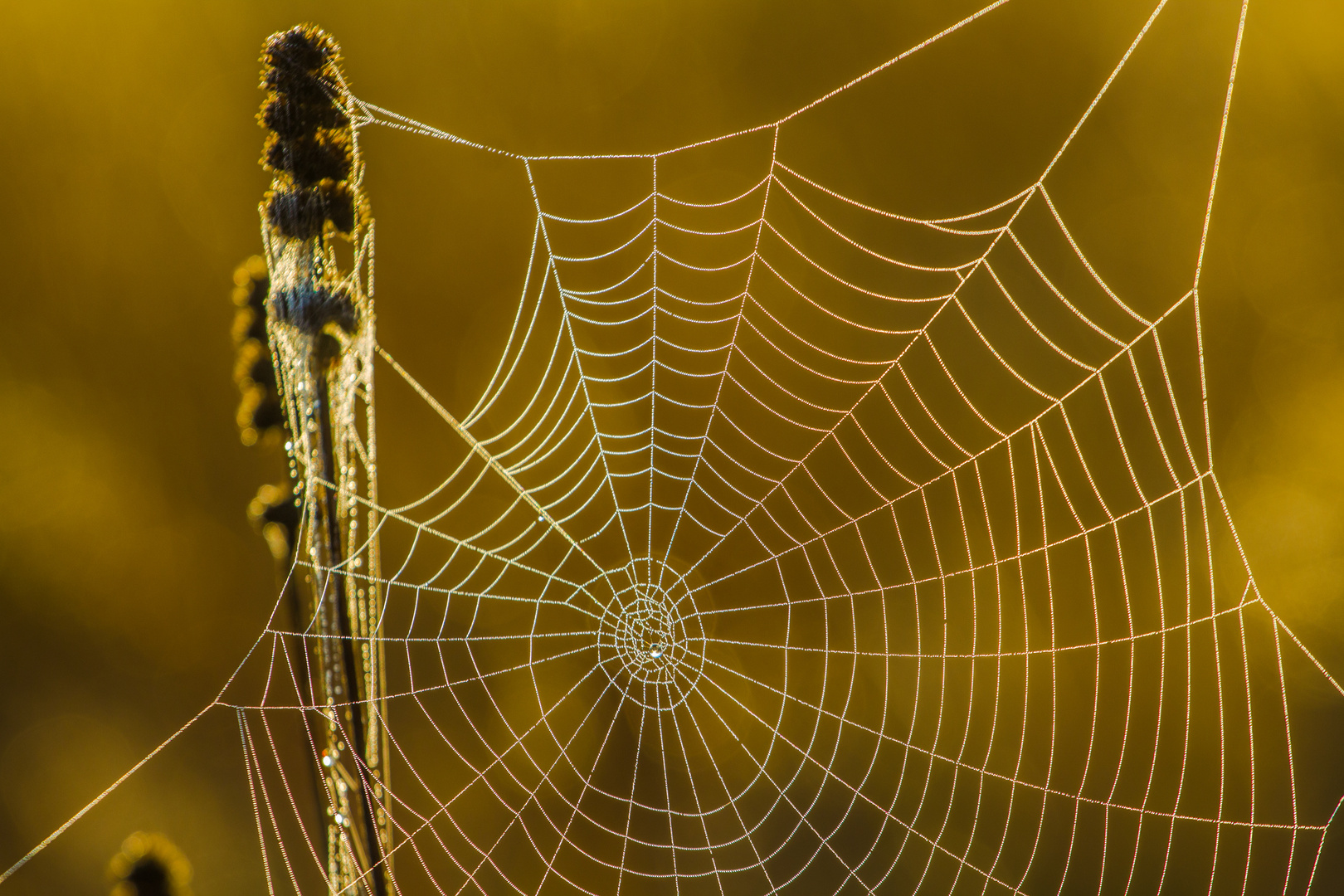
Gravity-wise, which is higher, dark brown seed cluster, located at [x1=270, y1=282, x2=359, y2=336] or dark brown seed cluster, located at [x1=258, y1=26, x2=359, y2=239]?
dark brown seed cluster, located at [x1=258, y1=26, x2=359, y2=239]

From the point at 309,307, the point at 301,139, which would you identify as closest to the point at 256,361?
the point at 309,307

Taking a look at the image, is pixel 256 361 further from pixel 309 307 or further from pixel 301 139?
pixel 301 139

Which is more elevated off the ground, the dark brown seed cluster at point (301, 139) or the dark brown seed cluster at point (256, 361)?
the dark brown seed cluster at point (301, 139)

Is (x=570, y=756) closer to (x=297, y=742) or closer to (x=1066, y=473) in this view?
(x=297, y=742)

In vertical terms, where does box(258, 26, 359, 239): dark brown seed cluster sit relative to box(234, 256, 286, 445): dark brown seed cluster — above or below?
above

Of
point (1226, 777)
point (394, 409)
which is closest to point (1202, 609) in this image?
point (1226, 777)
